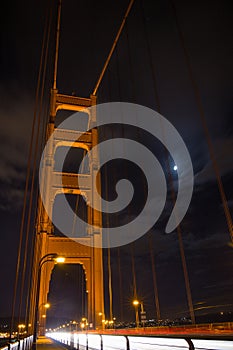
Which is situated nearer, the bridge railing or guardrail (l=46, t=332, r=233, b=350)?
guardrail (l=46, t=332, r=233, b=350)

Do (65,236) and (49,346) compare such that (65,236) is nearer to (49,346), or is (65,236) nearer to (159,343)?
(49,346)

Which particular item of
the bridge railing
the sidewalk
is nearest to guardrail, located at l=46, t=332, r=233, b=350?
the bridge railing

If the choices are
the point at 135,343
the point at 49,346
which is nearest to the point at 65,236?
the point at 49,346

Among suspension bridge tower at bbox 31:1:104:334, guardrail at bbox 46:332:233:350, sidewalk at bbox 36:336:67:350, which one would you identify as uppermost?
suspension bridge tower at bbox 31:1:104:334

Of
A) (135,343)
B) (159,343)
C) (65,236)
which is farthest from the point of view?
(65,236)

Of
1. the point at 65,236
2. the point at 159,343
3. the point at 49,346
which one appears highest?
the point at 65,236

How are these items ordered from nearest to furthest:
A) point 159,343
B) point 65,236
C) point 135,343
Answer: point 159,343
point 135,343
point 65,236

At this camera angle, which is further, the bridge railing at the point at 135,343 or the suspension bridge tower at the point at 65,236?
the suspension bridge tower at the point at 65,236

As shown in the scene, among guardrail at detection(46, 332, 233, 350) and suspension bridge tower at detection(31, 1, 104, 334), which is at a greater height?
suspension bridge tower at detection(31, 1, 104, 334)

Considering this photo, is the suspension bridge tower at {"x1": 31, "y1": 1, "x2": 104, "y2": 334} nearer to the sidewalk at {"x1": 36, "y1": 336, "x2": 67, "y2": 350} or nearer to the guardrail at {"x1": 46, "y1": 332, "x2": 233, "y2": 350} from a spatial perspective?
the sidewalk at {"x1": 36, "y1": 336, "x2": 67, "y2": 350}

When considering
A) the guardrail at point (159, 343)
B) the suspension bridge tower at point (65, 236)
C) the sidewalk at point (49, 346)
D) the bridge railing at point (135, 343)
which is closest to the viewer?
the guardrail at point (159, 343)

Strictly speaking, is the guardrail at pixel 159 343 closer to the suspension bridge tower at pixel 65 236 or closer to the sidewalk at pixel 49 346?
the sidewalk at pixel 49 346

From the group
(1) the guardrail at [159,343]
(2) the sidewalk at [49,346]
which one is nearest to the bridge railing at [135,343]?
(1) the guardrail at [159,343]

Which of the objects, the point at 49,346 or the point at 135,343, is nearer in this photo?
the point at 135,343
